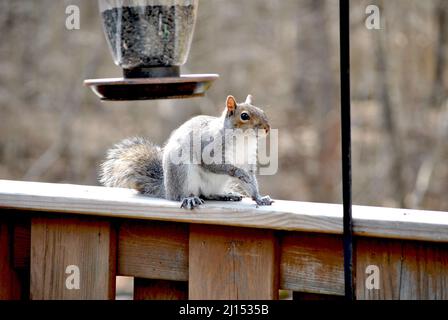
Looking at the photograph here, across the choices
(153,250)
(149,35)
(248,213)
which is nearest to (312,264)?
(248,213)

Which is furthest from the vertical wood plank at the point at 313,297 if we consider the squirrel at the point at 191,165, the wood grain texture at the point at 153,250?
the squirrel at the point at 191,165

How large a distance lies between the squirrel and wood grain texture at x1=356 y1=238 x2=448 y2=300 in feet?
2.77

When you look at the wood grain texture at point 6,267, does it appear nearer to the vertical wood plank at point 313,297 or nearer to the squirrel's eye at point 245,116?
the vertical wood plank at point 313,297

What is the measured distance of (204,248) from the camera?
Answer: 1.79 metres

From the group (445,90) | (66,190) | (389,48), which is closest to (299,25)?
(389,48)

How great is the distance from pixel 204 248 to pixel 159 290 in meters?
0.20

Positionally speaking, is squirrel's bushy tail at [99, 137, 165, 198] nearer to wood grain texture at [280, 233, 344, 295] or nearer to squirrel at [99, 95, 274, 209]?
squirrel at [99, 95, 274, 209]

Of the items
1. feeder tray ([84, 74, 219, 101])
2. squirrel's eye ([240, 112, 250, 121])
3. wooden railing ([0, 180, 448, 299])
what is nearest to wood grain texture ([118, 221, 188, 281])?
wooden railing ([0, 180, 448, 299])

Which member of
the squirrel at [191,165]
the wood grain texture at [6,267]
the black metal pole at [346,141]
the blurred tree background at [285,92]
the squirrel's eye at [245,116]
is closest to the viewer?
the black metal pole at [346,141]

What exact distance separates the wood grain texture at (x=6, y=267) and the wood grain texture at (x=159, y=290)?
0.38m

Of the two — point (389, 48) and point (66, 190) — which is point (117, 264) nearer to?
point (66, 190)

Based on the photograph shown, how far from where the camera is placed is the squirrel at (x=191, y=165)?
2643 mm

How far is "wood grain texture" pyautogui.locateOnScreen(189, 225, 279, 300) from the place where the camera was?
1.74 meters

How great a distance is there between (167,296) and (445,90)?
7.33m
